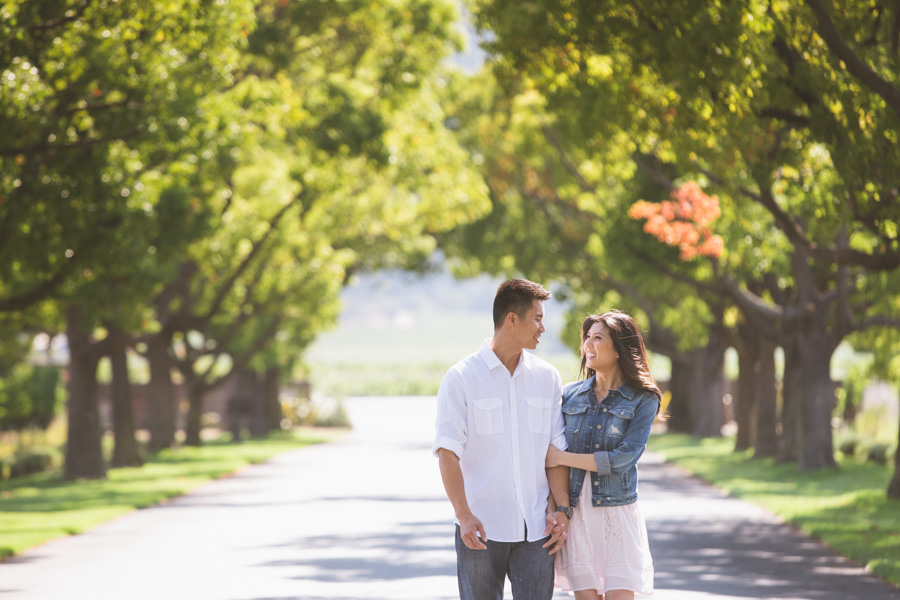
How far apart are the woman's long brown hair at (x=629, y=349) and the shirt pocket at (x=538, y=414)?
0.64 meters

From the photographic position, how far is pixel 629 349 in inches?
252

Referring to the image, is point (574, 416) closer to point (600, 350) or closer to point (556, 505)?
point (600, 350)

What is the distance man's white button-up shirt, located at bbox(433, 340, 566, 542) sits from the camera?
572 cm

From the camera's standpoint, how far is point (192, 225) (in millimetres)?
19969

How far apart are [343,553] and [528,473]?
26.3 feet

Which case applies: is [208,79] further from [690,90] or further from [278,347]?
[278,347]

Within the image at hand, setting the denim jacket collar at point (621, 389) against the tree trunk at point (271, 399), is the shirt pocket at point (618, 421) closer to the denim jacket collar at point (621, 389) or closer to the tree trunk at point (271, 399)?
the denim jacket collar at point (621, 389)

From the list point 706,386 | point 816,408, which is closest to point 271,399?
point 706,386

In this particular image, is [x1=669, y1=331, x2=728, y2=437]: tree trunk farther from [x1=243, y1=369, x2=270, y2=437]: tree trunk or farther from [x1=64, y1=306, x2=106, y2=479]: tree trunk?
[x1=64, y1=306, x2=106, y2=479]: tree trunk

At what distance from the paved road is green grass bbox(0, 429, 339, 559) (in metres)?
0.42

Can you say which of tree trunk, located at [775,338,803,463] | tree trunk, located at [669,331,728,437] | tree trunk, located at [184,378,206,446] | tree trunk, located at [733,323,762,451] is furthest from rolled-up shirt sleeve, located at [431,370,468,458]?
tree trunk, located at [669,331,728,437]

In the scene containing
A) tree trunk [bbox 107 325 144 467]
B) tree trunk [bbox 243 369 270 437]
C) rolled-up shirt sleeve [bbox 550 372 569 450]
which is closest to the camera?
rolled-up shirt sleeve [bbox 550 372 569 450]

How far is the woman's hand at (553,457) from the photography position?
5930mm

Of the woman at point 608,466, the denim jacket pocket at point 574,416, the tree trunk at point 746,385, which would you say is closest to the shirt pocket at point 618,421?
the woman at point 608,466
